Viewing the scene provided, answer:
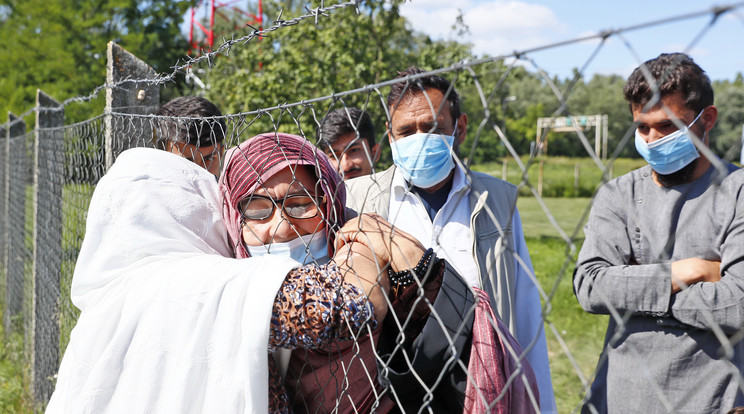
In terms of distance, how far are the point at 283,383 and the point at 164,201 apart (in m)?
0.53

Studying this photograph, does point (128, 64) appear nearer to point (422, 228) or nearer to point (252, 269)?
point (422, 228)

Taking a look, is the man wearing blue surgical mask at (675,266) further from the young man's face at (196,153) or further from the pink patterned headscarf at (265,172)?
the young man's face at (196,153)

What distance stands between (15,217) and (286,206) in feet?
16.8

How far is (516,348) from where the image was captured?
1.34 m

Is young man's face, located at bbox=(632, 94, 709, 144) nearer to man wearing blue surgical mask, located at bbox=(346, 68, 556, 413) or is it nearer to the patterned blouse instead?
man wearing blue surgical mask, located at bbox=(346, 68, 556, 413)

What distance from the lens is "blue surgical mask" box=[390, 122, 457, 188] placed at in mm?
2006

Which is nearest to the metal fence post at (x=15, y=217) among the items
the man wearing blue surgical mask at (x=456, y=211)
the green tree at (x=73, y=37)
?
the man wearing blue surgical mask at (x=456, y=211)

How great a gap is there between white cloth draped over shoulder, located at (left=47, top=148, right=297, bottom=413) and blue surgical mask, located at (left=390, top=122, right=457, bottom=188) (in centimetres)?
80

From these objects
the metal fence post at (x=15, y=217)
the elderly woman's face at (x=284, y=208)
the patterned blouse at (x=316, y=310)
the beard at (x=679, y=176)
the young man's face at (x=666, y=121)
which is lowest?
the metal fence post at (x=15, y=217)

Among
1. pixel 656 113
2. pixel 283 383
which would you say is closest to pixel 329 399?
pixel 283 383

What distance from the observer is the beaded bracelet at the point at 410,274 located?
1271 millimetres

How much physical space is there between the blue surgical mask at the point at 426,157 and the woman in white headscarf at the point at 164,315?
2.51 feet

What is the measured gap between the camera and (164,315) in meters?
1.31

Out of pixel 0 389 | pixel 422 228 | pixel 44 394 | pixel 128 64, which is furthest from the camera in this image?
pixel 0 389
